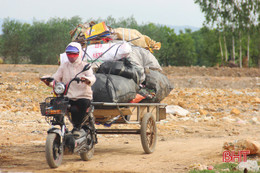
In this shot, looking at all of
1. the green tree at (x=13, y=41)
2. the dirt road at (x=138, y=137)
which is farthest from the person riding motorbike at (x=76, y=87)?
the green tree at (x=13, y=41)

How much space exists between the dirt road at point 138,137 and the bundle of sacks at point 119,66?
101 centimetres

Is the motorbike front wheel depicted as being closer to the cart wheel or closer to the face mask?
the face mask

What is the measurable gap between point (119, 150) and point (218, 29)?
37.6m

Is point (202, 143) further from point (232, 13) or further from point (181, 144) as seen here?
point (232, 13)

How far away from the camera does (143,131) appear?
6883 mm

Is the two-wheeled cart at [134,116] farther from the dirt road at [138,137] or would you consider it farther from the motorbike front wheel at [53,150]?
the motorbike front wheel at [53,150]

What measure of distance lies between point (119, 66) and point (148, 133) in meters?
1.33

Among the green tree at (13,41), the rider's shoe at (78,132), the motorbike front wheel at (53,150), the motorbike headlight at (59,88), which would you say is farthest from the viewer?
the green tree at (13,41)

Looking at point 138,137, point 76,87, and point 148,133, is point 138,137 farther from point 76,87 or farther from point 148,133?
point 76,87

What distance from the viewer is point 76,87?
5770 millimetres

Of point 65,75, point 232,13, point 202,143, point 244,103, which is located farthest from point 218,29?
point 65,75

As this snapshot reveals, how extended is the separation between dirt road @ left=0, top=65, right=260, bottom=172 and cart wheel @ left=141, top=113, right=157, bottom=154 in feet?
0.42

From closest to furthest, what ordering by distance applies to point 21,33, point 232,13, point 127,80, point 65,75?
point 65,75, point 127,80, point 232,13, point 21,33

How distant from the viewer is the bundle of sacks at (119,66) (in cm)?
639
